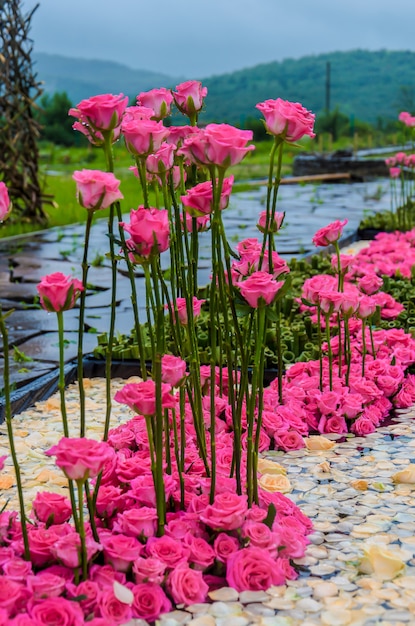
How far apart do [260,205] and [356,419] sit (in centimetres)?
639

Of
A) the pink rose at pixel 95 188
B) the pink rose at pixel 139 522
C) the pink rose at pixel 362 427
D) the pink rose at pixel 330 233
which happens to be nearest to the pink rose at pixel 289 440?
the pink rose at pixel 362 427

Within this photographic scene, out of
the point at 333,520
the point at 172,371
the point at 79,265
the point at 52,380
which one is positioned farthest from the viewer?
the point at 79,265

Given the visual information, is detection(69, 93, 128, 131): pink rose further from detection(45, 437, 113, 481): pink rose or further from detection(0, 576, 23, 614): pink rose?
detection(0, 576, 23, 614): pink rose

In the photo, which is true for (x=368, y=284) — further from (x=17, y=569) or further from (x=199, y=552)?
(x=17, y=569)

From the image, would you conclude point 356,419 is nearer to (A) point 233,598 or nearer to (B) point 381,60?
(A) point 233,598

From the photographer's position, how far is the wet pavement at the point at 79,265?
3.37 metres

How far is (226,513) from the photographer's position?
5.01 feet

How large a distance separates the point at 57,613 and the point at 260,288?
63 cm

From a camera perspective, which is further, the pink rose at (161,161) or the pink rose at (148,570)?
the pink rose at (161,161)

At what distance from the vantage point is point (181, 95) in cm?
170

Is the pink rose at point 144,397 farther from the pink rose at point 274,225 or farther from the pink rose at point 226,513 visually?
the pink rose at point 274,225

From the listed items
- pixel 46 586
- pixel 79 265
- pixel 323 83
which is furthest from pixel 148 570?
pixel 323 83

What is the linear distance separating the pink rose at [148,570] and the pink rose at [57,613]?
Result: 5.2 inches

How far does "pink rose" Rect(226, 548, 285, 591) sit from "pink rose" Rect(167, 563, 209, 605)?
0.06 metres
